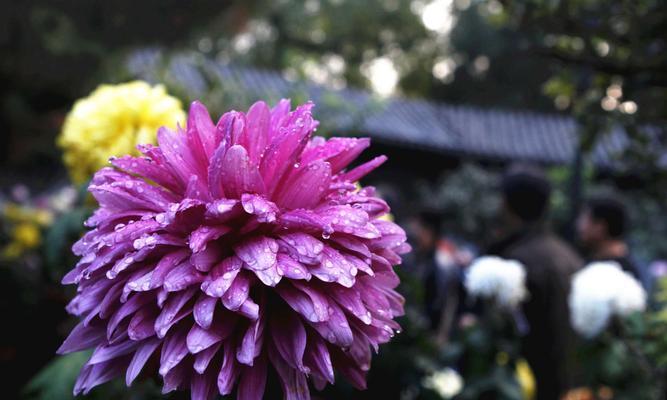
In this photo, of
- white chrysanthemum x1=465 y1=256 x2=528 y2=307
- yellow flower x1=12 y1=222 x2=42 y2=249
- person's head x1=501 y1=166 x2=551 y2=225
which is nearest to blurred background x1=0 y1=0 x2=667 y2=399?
yellow flower x1=12 y1=222 x2=42 y2=249

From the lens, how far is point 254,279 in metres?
0.79

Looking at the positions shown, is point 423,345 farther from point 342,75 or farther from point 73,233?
point 342,75

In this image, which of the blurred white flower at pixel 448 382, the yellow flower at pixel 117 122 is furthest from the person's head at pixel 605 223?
the yellow flower at pixel 117 122

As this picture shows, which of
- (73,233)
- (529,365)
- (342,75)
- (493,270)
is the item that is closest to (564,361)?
(529,365)

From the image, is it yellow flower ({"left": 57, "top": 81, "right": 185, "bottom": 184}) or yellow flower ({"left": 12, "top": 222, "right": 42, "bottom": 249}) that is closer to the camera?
yellow flower ({"left": 57, "top": 81, "right": 185, "bottom": 184})

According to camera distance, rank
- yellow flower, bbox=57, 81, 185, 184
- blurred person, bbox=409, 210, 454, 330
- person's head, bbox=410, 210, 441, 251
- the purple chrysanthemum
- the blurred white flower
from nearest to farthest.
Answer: the purple chrysanthemum, yellow flower, bbox=57, 81, 185, 184, the blurred white flower, blurred person, bbox=409, 210, 454, 330, person's head, bbox=410, 210, 441, 251

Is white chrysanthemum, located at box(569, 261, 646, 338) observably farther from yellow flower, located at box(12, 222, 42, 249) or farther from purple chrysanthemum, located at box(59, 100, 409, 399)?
yellow flower, located at box(12, 222, 42, 249)

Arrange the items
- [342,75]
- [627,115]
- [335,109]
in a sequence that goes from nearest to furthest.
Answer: [627,115], [335,109], [342,75]

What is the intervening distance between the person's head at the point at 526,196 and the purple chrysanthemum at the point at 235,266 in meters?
2.26

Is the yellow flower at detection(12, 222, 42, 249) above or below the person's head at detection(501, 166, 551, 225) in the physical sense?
above

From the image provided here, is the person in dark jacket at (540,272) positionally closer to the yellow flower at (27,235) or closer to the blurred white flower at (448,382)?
the blurred white flower at (448,382)

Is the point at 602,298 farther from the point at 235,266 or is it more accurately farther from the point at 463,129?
the point at 463,129

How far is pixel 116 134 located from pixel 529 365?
2.05 metres

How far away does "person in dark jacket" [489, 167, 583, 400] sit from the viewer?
2.70 metres
